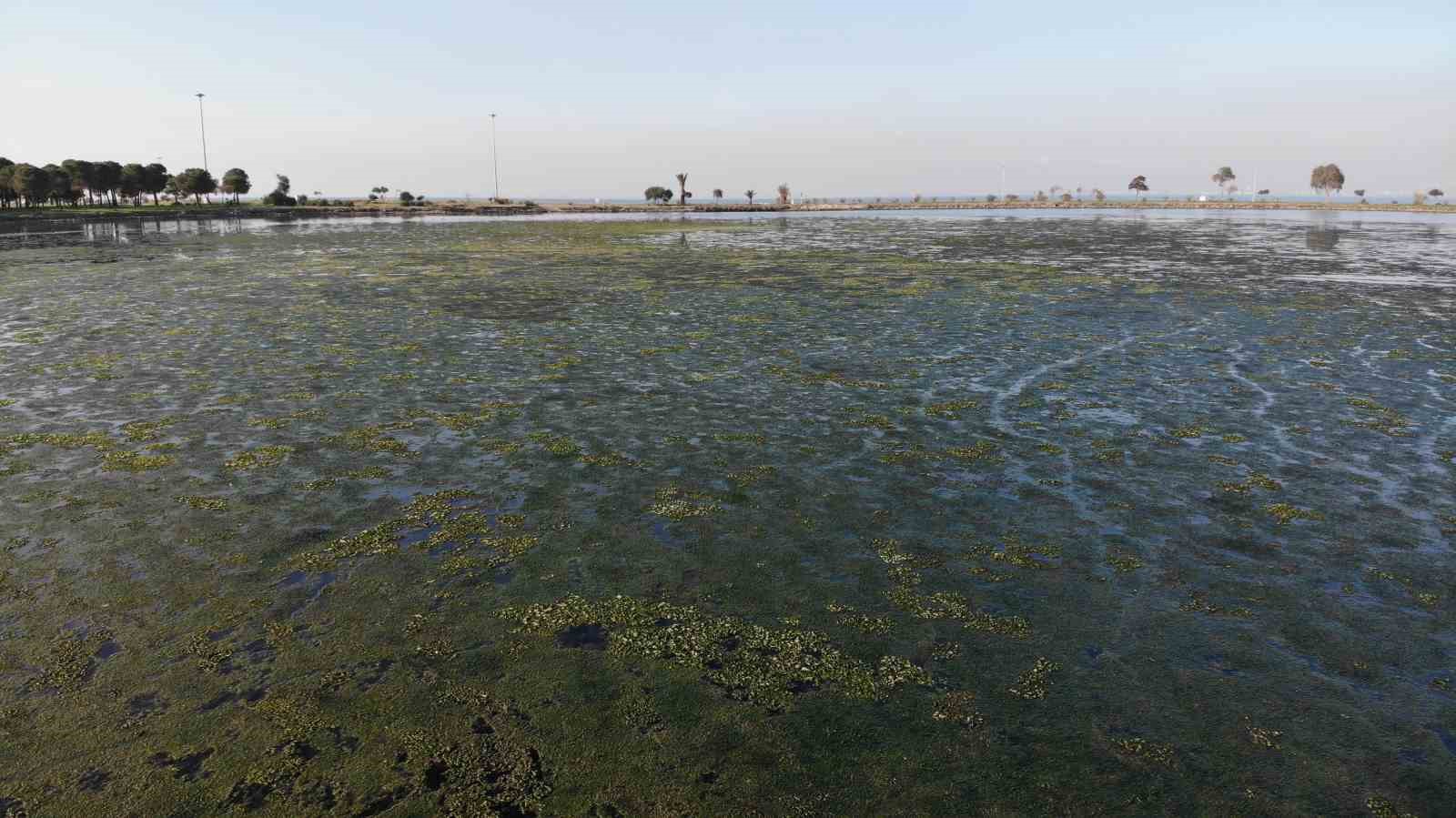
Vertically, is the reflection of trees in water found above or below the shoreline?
below

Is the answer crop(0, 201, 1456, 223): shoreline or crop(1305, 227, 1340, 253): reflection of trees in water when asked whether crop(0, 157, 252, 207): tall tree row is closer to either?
crop(0, 201, 1456, 223): shoreline

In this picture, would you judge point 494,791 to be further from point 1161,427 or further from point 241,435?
point 1161,427

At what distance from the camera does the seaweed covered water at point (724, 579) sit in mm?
6312

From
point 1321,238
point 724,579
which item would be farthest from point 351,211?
point 724,579

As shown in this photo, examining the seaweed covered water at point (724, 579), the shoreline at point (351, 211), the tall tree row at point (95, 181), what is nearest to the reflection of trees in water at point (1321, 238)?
the seaweed covered water at point (724, 579)

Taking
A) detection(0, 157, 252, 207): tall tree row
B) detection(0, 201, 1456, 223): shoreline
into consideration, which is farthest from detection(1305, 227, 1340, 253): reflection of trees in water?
detection(0, 157, 252, 207): tall tree row

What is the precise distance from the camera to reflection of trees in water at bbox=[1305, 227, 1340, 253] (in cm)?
6219

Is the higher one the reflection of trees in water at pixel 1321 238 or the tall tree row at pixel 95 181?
the tall tree row at pixel 95 181

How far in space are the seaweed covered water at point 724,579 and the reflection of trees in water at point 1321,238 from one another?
48.3 m

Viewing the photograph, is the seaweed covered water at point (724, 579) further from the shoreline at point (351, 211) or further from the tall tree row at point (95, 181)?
the tall tree row at point (95, 181)

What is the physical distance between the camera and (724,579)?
9523 mm

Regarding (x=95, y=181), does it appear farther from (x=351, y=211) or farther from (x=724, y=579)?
(x=724, y=579)

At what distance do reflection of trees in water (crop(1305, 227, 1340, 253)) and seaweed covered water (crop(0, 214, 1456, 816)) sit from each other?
48322mm

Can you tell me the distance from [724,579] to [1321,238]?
280ft
